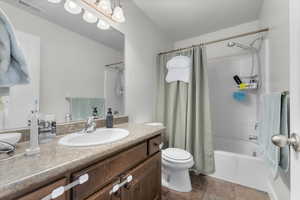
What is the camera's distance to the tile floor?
4.93 feet

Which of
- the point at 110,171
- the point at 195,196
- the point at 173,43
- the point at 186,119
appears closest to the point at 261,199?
the point at 195,196

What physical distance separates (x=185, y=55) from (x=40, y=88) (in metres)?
1.72

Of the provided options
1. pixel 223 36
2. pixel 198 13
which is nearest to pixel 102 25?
pixel 198 13

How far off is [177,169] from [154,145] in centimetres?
63

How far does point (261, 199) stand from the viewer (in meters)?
1.47

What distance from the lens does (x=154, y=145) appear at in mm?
1161

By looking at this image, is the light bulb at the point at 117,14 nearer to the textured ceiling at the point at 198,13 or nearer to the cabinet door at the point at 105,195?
the textured ceiling at the point at 198,13

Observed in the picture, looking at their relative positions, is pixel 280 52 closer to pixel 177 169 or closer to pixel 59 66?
pixel 177 169

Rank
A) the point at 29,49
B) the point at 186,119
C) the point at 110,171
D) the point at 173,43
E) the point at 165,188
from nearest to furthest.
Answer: the point at 110,171 < the point at 29,49 < the point at 165,188 < the point at 186,119 < the point at 173,43

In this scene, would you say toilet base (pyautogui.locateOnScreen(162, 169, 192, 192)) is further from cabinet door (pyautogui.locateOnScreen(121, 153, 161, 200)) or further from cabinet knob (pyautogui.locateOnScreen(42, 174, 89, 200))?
cabinet knob (pyautogui.locateOnScreen(42, 174, 89, 200))

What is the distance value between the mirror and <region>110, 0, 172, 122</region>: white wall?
203mm

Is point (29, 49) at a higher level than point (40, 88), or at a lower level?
higher

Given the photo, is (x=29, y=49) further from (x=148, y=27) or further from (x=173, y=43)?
(x=173, y=43)

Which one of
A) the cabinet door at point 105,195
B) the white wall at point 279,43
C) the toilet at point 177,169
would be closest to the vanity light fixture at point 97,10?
the cabinet door at point 105,195
